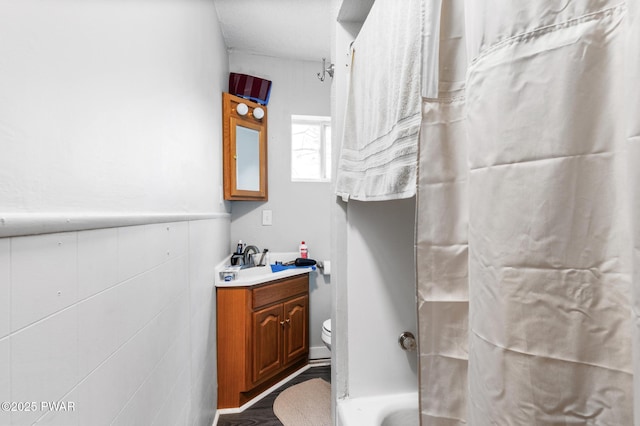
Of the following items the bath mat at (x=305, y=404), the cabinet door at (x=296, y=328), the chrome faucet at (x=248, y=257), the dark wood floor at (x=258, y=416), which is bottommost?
the dark wood floor at (x=258, y=416)

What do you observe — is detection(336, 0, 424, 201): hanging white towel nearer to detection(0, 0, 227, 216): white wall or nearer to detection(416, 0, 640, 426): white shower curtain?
detection(416, 0, 640, 426): white shower curtain

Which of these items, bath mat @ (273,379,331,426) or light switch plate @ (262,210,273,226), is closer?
bath mat @ (273,379,331,426)

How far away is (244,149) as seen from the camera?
2.35m

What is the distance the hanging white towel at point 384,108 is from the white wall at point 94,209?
642 mm

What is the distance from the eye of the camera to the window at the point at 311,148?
272cm

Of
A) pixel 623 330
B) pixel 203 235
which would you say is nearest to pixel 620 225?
pixel 623 330

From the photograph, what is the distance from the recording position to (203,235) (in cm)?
159

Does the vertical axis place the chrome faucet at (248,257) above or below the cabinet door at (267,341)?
above

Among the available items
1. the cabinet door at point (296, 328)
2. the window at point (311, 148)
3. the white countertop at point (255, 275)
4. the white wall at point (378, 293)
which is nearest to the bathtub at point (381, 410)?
the white wall at point (378, 293)

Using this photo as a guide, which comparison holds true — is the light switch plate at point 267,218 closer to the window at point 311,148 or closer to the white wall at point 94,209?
the window at point 311,148

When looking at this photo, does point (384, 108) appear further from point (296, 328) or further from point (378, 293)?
point (296, 328)

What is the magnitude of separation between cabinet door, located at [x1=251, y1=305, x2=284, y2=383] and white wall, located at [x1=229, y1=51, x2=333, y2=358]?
0.48 metres

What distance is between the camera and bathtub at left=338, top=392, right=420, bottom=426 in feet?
3.23

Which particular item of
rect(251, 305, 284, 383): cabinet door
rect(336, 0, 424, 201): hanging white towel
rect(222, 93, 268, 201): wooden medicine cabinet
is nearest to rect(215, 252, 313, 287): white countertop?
rect(251, 305, 284, 383): cabinet door
